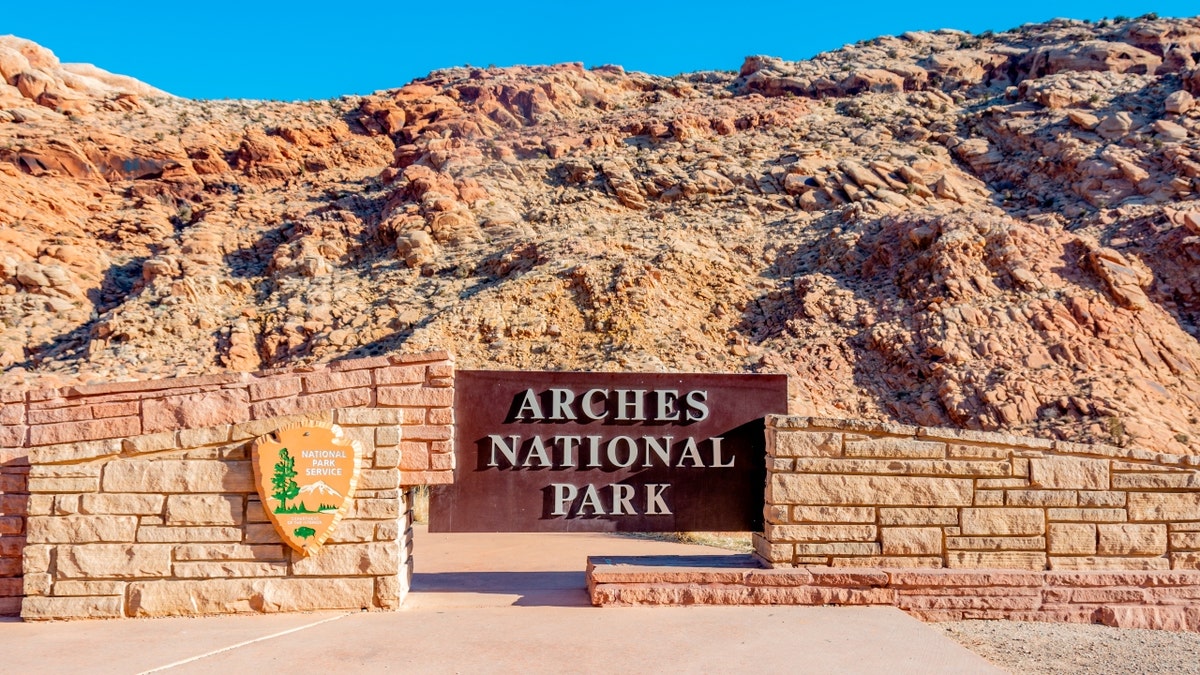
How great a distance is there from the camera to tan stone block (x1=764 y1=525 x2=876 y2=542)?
7.19 meters

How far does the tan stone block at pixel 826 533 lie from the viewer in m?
7.19

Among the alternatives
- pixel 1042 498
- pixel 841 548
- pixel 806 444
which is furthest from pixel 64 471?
pixel 1042 498

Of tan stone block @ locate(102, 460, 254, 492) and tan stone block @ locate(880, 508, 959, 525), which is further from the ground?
tan stone block @ locate(102, 460, 254, 492)

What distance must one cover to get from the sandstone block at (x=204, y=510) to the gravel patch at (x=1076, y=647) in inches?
225

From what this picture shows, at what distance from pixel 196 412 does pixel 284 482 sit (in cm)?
105

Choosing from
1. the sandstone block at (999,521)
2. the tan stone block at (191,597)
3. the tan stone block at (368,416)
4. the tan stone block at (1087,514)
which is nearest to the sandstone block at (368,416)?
the tan stone block at (368,416)

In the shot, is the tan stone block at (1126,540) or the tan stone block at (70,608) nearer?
the tan stone block at (70,608)

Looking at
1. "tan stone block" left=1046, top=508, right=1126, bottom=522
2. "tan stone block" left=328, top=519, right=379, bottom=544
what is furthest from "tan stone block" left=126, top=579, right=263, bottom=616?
"tan stone block" left=1046, top=508, right=1126, bottom=522

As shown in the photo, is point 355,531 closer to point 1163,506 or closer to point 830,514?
point 830,514

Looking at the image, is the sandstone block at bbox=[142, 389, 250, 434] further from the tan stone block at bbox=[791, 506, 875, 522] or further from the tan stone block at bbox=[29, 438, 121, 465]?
the tan stone block at bbox=[791, 506, 875, 522]

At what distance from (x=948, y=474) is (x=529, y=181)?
2558 centimetres

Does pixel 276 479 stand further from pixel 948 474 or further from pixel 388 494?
pixel 948 474

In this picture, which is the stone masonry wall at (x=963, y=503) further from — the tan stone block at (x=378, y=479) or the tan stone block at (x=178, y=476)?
the tan stone block at (x=178, y=476)

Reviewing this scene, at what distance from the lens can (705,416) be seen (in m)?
7.65
